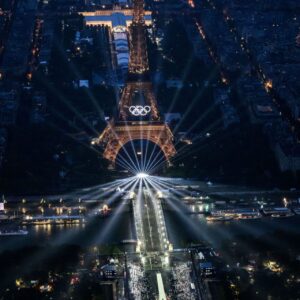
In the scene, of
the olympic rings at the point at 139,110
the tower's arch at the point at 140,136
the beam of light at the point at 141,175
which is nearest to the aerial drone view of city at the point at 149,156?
the tower's arch at the point at 140,136

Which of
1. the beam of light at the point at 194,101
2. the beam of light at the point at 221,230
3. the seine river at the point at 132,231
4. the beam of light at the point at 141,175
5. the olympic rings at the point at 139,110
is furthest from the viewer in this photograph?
the beam of light at the point at 194,101

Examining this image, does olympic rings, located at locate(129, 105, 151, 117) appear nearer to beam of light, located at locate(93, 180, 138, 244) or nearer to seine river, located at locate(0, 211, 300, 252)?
beam of light, located at locate(93, 180, 138, 244)

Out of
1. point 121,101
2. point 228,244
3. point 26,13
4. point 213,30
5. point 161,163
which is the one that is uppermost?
point 26,13

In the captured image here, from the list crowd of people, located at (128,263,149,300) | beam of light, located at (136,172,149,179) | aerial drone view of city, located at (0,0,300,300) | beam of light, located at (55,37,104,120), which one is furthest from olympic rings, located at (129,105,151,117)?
crowd of people, located at (128,263,149,300)

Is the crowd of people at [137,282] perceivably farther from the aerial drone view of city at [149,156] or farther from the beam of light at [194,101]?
the beam of light at [194,101]

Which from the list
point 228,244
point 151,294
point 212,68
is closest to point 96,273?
point 151,294

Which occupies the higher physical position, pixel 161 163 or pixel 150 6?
pixel 150 6

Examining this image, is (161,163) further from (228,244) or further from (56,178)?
(228,244)
